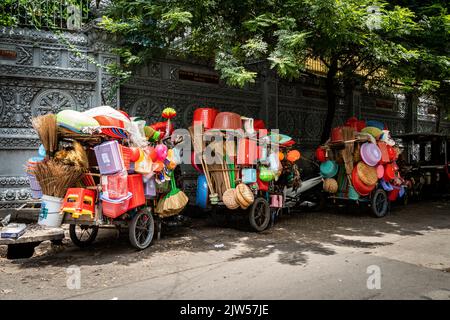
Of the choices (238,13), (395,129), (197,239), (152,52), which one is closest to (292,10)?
(238,13)

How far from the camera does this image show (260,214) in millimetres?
8297

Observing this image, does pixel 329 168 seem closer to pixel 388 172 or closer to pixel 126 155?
pixel 388 172

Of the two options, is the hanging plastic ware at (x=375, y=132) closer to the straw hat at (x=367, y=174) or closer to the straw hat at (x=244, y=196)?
the straw hat at (x=367, y=174)

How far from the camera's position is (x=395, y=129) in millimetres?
18438

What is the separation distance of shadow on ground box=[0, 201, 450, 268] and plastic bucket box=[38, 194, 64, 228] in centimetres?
65

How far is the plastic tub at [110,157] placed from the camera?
5.62 meters

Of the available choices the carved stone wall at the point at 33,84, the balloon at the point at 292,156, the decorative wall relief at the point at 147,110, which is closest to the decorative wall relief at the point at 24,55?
the carved stone wall at the point at 33,84

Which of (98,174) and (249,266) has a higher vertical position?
(98,174)

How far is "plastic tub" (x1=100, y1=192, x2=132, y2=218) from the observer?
18.7 ft

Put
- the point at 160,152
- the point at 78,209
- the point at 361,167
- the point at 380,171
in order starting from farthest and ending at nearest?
1. the point at 380,171
2. the point at 361,167
3. the point at 160,152
4. the point at 78,209

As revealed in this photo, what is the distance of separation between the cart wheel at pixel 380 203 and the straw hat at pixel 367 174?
2.00ft

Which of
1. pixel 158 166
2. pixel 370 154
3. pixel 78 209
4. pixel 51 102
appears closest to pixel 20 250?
pixel 78 209

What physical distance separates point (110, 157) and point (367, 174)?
6.70 meters
